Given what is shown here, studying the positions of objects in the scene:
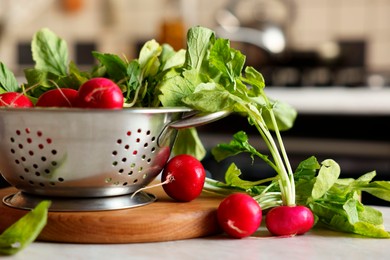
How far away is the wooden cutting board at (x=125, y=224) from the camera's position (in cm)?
86

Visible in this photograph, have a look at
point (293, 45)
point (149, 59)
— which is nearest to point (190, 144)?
point (149, 59)

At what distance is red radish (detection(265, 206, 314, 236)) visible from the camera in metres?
0.88

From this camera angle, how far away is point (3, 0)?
431 centimetres

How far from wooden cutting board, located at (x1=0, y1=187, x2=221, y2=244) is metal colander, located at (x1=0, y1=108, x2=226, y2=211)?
40mm

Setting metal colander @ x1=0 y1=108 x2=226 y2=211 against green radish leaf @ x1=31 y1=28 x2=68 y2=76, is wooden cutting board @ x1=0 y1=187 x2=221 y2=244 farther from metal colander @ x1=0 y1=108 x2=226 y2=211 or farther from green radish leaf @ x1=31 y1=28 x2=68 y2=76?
green radish leaf @ x1=31 y1=28 x2=68 y2=76

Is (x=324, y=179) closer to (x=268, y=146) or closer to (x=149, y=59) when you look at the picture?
(x=268, y=146)

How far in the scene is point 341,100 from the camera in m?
2.90

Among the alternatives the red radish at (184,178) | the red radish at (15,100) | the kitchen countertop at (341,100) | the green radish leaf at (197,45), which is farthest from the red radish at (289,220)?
the kitchen countertop at (341,100)

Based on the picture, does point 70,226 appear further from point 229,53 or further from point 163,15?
point 163,15

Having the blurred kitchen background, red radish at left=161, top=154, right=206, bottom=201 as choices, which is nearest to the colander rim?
red radish at left=161, top=154, right=206, bottom=201

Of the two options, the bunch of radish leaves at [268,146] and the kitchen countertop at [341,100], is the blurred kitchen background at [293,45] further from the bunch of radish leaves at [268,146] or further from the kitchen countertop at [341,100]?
the bunch of radish leaves at [268,146]

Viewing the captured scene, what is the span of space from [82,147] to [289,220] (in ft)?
0.89

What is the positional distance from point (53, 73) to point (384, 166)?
1.93 metres

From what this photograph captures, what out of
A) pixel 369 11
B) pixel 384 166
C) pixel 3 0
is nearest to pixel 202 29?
pixel 384 166
